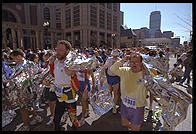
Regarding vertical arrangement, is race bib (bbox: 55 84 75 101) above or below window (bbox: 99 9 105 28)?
below

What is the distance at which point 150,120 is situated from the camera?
3383 millimetres

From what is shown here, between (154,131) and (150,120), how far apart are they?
17.8 inches

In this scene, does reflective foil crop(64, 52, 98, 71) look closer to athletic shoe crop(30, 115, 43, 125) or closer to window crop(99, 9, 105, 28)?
athletic shoe crop(30, 115, 43, 125)

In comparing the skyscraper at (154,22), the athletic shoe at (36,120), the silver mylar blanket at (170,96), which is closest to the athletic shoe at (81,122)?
the athletic shoe at (36,120)

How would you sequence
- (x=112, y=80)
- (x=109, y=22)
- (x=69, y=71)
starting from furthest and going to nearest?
(x=109, y=22), (x=112, y=80), (x=69, y=71)

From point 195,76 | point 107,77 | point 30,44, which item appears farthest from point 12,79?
point 30,44

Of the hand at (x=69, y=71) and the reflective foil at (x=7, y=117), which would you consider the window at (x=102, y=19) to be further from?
the hand at (x=69, y=71)

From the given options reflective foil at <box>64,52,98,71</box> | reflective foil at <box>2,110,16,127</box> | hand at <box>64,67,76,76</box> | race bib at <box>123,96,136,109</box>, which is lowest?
reflective foil at <box>2,110,16,127</box>

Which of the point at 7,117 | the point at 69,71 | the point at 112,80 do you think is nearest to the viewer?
the point at 69,71

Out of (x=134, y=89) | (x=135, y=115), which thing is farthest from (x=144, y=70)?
(x=135, y=115)

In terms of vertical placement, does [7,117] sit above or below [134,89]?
below

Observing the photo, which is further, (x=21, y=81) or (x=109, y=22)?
(x=109, y=22)

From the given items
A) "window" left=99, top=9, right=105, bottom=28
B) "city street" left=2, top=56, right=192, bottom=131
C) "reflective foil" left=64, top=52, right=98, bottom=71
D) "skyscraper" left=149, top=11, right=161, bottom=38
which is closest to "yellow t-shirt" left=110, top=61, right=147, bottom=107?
"reflective foil" left=64, top=52, right=98, bottom=71

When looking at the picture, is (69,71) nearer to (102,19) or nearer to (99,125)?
(99,125)
